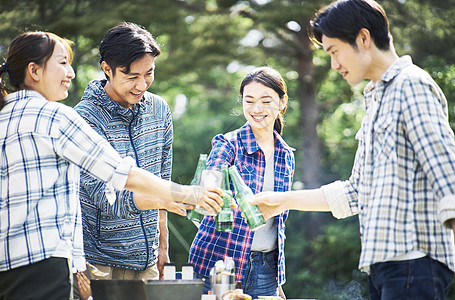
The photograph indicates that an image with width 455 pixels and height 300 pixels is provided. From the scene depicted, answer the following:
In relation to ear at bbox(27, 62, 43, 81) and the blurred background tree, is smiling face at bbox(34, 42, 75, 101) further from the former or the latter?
the blurred background tree

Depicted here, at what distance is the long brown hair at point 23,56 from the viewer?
2143 mm

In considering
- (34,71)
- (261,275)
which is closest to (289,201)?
(261,275)

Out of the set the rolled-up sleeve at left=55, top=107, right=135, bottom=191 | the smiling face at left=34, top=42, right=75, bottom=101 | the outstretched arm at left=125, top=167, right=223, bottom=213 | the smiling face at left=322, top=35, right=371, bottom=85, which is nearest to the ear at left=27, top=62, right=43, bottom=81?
the smiling face at left=34, top=42, right=75, bottom=101

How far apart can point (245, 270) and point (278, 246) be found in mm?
200

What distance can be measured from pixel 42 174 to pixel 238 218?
114 centimetres

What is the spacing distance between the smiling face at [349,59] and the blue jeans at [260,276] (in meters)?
1.09

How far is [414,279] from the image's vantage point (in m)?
1.88

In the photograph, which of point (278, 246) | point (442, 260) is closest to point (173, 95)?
point (278, 246)

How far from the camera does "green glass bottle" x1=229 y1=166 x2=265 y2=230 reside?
2.49 meters

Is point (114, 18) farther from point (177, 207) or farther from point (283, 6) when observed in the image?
point (177, 207)

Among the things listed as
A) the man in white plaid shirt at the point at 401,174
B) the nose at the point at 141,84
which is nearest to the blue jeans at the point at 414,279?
the man in white plaid shirt at the point at 401,174

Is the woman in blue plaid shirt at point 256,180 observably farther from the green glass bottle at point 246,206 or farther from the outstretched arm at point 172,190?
the outstretched arm at point 172,190

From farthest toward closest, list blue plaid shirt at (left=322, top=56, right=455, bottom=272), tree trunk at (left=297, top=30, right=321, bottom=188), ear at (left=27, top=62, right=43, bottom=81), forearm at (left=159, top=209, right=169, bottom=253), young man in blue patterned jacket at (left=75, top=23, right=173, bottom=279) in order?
tree trunk at (left=297, top=30, right=321, bottom=188) < forearm at (left=159, top=209, right=169, bottom=253) < young man in blue patterned jacket at (left=75, top=23, right=173, bottom=279) < ear at (left=27, top=62, right=43, bottom=81) < blue plaid shirt at (left=322, top=56, right=455, bottom=272)

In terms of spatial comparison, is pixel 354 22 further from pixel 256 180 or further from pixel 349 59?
pixel 256 180
